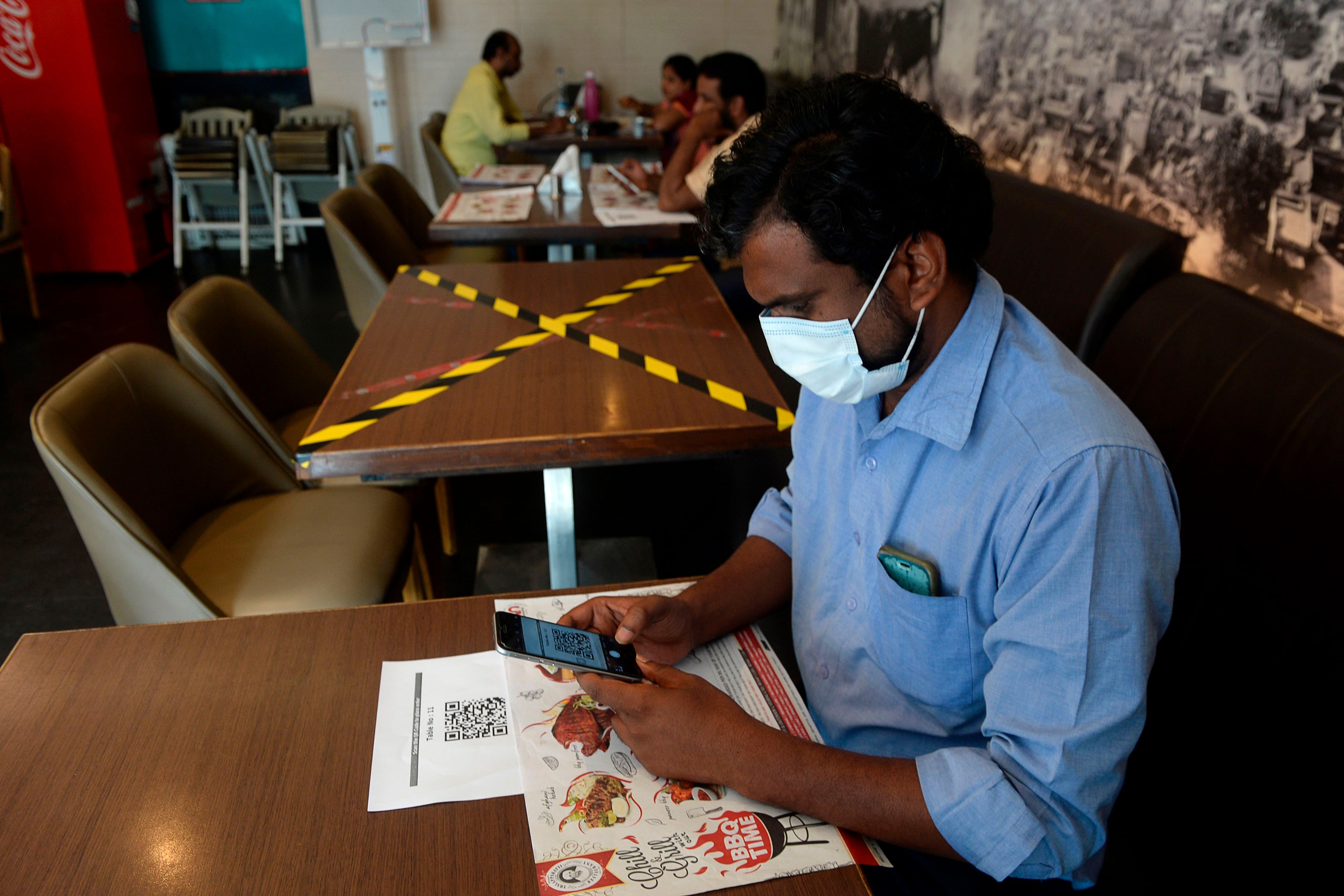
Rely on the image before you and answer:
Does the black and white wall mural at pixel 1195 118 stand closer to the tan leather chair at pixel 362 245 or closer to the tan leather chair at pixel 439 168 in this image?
the tan leather chair at pixel 362 245

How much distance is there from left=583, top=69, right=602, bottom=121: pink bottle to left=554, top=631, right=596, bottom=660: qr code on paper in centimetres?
558

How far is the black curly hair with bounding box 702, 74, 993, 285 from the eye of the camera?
2.95ft

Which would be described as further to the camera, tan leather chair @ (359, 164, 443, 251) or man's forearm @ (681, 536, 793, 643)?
tan leather chair @ (359, 164, 443, 251)

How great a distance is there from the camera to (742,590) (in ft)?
3.89

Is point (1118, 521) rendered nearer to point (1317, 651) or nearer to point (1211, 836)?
point (1317, 651)

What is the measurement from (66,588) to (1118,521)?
2787 millimetres

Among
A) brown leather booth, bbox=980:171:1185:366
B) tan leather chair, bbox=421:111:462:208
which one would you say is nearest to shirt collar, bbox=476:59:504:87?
tan leather chair, bbox=421:111:462:208

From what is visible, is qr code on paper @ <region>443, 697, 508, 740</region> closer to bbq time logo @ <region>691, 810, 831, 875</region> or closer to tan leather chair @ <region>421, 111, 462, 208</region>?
bbq time logo @ <region>691, 810, 831, 875</region>

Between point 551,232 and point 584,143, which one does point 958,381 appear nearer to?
point 551,232

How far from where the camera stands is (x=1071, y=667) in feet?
2.58

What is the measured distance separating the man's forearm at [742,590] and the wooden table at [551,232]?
6.98 feet

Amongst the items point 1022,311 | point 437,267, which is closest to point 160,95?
point 437,267

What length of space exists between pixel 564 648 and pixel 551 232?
8.21 ft

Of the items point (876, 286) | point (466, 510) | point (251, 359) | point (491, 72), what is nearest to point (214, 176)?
point (491, 72)
